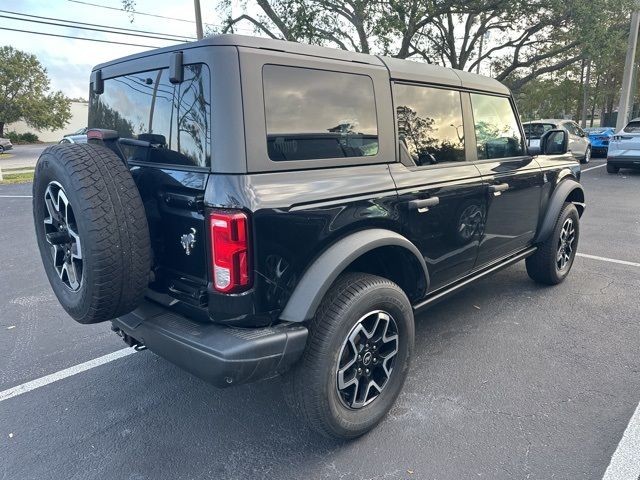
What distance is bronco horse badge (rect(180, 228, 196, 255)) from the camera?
2.13m

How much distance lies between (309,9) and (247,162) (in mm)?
14138

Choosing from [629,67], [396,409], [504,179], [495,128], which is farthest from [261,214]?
[629,67]

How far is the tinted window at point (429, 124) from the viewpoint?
2.80 meters

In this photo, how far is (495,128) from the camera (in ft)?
12.1

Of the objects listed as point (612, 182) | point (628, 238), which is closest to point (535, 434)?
point (628, 238)

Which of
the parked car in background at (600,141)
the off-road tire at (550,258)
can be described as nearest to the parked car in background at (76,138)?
the off-road tire at (550,258)

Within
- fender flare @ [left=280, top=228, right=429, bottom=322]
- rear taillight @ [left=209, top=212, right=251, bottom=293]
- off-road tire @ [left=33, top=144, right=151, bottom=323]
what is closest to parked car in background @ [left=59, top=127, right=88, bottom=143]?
off-road tire @ [left=33, top=144, right=151, bottom=323]

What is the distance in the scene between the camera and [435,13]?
14.5 m

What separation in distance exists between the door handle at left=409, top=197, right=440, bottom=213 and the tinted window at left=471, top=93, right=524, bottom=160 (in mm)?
860

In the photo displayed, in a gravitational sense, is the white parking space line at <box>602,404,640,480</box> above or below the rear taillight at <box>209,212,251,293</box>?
below

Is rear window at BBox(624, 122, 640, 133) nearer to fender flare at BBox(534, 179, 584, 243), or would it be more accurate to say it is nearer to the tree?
fender flare at BBox(534, 179, 584, 243)

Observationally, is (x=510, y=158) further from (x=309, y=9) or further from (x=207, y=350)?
(x=309, y=9)

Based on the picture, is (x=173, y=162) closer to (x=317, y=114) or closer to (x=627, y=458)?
(x=317, y=114)

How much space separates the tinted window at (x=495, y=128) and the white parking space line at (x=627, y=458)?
6.50 feet
